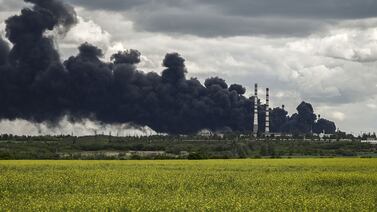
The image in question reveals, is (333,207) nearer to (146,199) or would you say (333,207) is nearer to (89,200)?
(146,199)

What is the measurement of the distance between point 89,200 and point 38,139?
17216 cm

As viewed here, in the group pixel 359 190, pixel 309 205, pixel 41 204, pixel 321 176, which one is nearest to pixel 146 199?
pixel 41 204

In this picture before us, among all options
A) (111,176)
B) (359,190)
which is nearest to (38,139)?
(111,176)

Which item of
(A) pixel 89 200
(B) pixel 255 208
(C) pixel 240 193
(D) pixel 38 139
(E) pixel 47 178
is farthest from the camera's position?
(D) pixel 38 139

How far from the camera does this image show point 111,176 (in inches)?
1855

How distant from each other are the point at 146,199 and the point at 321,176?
17.7 metres

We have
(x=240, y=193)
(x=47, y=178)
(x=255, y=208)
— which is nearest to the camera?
(x=255, y=208)

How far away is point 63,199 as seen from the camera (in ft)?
110


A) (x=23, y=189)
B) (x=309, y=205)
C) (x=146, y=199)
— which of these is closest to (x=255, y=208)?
(x=309, y=205)

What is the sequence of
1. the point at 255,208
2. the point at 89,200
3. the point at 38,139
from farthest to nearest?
the point at 38,139, the point at 89,200, the point at 255,208

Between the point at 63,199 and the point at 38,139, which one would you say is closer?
the point at 63,199

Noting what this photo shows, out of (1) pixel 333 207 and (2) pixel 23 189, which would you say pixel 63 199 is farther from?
(1) pixel 333 207

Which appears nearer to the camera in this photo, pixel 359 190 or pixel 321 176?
pixel 359 190

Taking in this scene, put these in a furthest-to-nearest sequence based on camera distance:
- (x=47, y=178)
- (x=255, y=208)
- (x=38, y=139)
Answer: (x=38, y=139), (x=47, y=178), (x=255, y=208)
